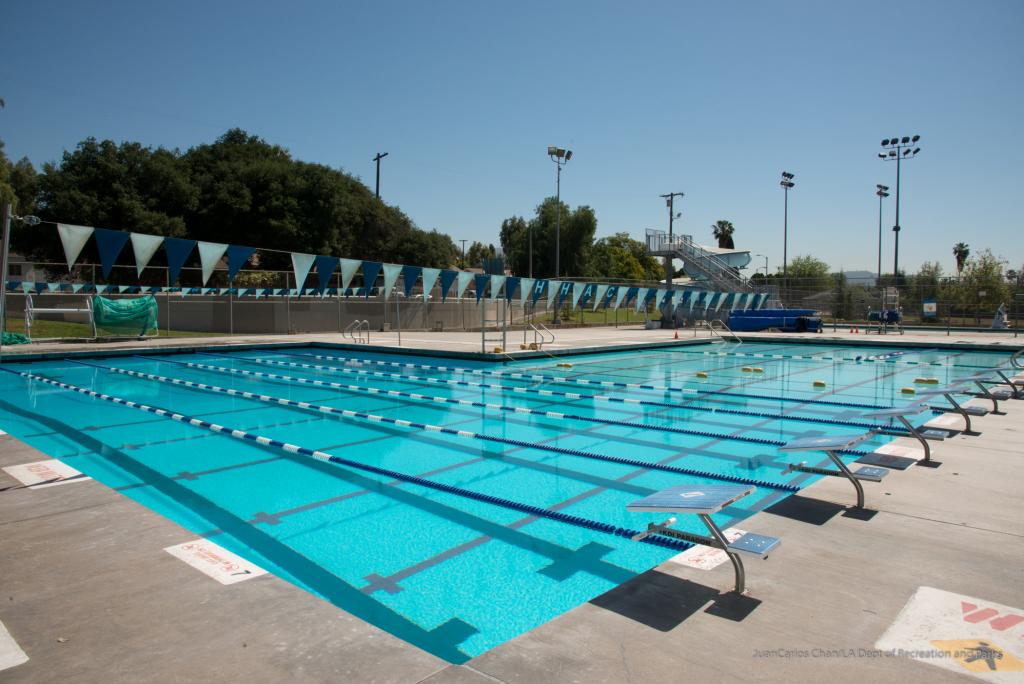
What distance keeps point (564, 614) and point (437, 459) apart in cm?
398

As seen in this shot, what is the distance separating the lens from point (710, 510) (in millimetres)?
2775

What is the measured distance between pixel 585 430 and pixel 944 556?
4829 millimetres

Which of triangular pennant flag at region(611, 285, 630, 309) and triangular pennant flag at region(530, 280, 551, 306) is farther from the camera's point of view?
triangular pennant flag at region(611, 285, 630, 309)

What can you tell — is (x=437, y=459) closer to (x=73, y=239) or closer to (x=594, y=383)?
(x=594, y=383)

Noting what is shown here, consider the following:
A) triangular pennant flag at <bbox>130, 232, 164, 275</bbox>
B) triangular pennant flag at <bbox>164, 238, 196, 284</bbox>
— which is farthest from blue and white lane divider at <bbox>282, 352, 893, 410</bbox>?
triangular pennant flag at <bbox>130, 232, 164, 275</bbox>

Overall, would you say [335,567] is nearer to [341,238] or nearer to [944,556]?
[944,556]

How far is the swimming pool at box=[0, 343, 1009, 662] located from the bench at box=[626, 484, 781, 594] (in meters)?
0.82

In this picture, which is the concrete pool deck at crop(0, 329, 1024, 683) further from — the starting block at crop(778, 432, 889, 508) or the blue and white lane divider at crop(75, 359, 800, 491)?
the blue and white lane divider at crop(75, 359, 800, 491)

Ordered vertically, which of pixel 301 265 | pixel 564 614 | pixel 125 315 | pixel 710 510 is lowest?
pixel 564 614

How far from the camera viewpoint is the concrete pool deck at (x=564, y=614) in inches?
88.0

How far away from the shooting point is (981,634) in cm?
255

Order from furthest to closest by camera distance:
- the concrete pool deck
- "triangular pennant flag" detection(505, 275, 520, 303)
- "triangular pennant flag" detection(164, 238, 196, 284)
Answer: "triangular pennant flag" detection(505, 275, 520, 303) → "triangular pennant flag" detection(164, 238, 196, 284) → the concrete pool deck

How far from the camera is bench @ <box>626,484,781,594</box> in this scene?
9.36 feet

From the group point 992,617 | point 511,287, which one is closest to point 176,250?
point 511,287
